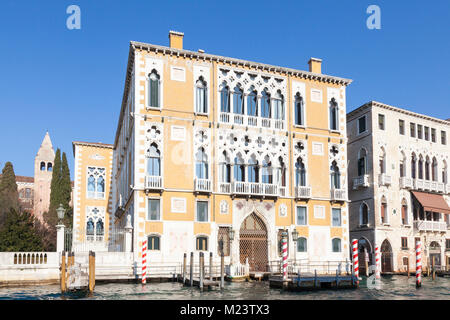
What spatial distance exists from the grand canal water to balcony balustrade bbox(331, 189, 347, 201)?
7168mm

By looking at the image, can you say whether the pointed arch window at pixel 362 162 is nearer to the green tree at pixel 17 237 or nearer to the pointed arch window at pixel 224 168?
the pointed arch window at pixel 224 168

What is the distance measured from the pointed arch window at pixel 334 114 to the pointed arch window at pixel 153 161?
34.3ft

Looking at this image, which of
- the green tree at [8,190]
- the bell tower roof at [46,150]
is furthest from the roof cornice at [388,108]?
the bell tower roof at [46,150]

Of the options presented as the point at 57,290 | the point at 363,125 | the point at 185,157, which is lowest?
the point at 57,290

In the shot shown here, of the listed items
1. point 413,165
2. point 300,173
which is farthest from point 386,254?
point 300,173

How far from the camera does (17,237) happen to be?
79.4 ft

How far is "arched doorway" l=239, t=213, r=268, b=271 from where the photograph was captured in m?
26.4

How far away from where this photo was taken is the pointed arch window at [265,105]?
2792 cm

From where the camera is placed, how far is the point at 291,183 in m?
27.8

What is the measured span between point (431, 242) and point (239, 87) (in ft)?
60.2
